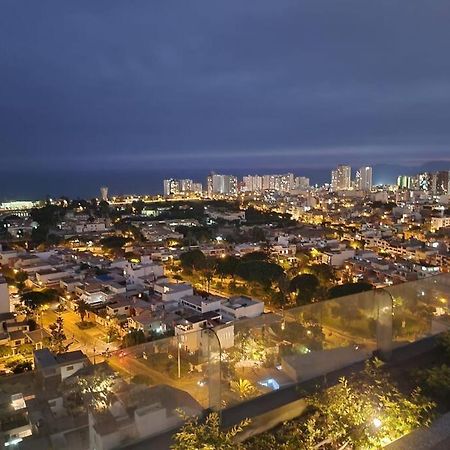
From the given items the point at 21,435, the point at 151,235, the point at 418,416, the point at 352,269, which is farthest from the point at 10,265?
the point at 418,416

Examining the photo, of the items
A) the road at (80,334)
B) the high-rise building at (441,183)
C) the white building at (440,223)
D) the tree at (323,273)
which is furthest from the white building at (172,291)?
the high-rise building at (441,183)

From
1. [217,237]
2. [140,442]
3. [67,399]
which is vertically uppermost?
[67,399]

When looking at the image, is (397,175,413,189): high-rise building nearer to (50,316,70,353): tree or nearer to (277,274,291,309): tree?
(277,274,291,309): tree

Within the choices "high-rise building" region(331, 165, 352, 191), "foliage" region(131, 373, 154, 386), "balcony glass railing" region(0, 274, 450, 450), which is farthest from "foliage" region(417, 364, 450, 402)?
"high-rise building" region(331, 165, 352, 191)

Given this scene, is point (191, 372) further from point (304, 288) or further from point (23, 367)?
point (304, 288)

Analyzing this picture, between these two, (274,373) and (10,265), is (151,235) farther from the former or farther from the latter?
(274,373)

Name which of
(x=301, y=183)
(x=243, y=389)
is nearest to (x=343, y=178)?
(x=301, y=183)
